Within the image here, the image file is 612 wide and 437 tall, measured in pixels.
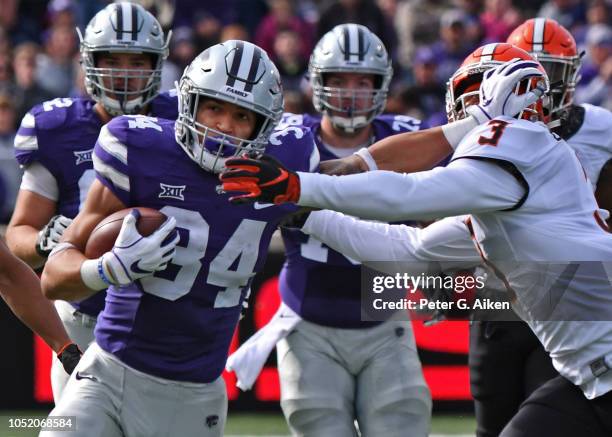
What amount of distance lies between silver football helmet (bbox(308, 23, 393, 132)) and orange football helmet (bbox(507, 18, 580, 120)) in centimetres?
65

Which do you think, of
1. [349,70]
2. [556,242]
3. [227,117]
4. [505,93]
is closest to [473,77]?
[505,93]

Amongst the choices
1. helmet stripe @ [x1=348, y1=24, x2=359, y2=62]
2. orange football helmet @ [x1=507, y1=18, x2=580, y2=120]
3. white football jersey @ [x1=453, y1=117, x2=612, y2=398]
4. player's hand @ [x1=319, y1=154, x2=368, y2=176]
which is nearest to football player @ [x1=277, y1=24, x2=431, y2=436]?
helmet stripe @ [x1=348, y1=24, x2=359, y2=62]

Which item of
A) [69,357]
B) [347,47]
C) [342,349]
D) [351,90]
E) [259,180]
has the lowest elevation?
[342,349]

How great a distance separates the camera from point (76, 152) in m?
4.69

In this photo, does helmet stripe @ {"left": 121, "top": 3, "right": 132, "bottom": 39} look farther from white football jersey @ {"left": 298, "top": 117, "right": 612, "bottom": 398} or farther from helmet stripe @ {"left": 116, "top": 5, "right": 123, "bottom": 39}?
white football jersey @ {"left": 298, "top": 117, "right": 612, "bottom": 398}

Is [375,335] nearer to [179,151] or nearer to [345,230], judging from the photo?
[345,230]

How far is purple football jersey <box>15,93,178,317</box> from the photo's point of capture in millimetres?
4680

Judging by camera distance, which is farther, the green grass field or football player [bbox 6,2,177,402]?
the green grass field

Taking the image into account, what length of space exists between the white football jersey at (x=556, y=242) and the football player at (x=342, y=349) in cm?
119

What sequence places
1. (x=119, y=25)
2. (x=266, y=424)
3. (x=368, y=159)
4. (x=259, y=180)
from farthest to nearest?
(x=266, y=424) → (x=119, y=25) → (x=368, y=159) → (x=259, y=180)

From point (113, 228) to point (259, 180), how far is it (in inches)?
22.1

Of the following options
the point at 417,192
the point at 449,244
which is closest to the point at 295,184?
the point at 417,192

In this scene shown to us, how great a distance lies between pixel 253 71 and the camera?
3.78 metres
